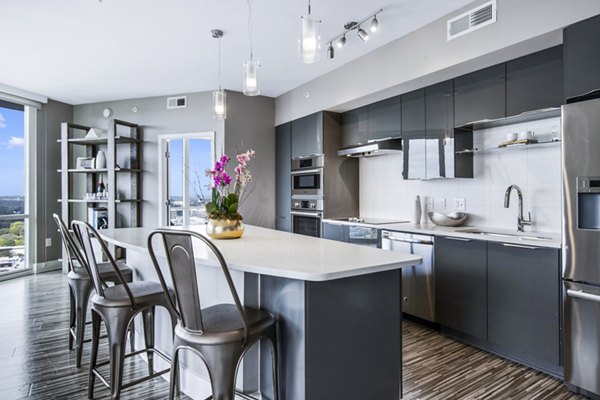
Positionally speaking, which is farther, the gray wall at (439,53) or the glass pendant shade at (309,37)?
the gray wall at (439,53)

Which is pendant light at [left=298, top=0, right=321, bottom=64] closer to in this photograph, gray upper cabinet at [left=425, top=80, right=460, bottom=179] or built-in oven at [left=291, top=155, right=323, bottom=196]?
gray upper cabinet at [left=425, top=80, right=460, bottom=179]

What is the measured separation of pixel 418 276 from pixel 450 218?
2.11ft

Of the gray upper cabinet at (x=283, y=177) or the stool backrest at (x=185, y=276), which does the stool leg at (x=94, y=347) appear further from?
the gray upper cabinet at (x=283, y=177)

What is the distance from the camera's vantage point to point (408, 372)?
2.52 meters

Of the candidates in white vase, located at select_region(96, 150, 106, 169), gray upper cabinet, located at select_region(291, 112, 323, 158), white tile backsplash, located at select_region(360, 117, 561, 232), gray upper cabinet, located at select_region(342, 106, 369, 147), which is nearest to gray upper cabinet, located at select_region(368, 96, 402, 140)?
gray upper cabinet, located at select_region(342, 106, 369, 147)

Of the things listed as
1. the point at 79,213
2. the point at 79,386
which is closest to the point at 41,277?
the point at 79,213

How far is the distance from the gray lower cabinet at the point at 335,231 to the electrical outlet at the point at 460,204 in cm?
120

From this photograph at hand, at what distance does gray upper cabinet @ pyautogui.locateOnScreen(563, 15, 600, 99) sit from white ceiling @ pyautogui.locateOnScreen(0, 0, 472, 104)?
0.93 metres

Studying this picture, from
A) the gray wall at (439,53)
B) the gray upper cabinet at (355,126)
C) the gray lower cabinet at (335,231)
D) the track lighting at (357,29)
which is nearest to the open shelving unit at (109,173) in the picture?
the gray wall at (439,53)

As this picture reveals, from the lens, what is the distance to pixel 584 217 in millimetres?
2211

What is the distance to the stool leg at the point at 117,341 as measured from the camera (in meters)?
1.98

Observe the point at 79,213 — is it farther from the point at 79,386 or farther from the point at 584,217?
the point at 584,217

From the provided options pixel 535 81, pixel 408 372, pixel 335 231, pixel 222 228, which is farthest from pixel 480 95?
pixel 222 228

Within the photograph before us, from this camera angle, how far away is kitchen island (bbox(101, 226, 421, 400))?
5.34 ft
